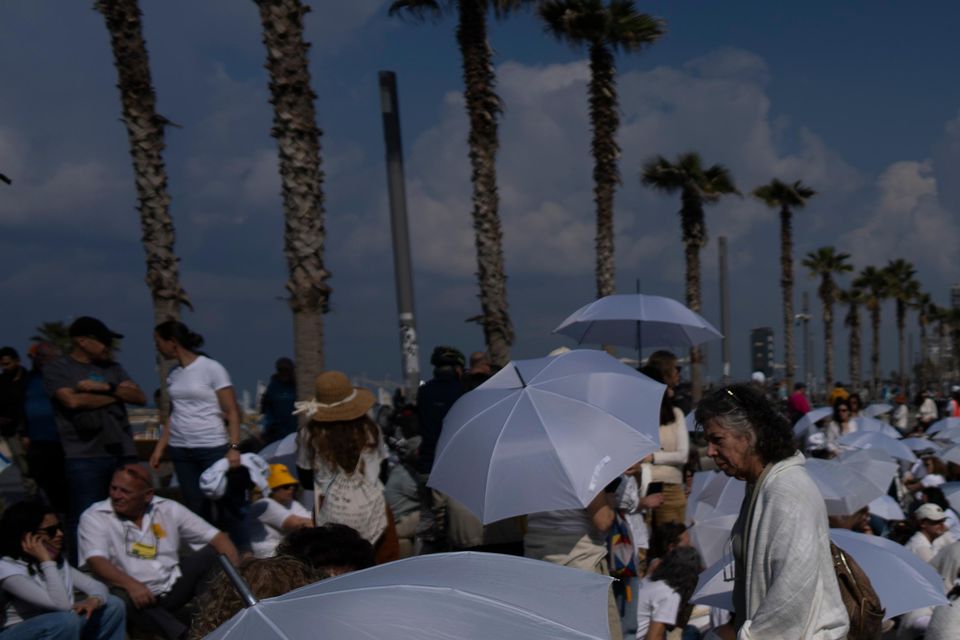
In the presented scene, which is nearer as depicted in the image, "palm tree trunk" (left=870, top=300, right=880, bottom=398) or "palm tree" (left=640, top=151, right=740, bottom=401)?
"palm tree" (left=640, top=151, right=740, bottom=401)

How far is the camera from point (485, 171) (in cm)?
1656

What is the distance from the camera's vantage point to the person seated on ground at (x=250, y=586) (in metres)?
2.92

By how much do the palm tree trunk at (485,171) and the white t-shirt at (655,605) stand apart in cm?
972

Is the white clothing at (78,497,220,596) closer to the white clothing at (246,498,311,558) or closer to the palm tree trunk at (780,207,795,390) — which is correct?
the white clothing at (246,498,311,558)

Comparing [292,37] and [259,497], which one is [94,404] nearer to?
[259,497]

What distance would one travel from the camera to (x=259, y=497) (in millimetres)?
7312

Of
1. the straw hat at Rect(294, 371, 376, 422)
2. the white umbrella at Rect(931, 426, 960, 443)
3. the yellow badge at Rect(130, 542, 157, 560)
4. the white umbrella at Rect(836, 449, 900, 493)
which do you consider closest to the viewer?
the yellow badge at Rect(130, 542, 157, 560)

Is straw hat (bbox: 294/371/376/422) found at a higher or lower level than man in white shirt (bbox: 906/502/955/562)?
higher

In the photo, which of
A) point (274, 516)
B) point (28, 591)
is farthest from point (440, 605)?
point (274, 516)

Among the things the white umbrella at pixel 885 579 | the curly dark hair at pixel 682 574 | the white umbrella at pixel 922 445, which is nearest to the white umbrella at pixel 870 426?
the white umbrella at pixel 922 445

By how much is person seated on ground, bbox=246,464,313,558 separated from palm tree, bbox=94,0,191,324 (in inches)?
160

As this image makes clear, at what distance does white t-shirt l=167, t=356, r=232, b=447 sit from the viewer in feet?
23.9

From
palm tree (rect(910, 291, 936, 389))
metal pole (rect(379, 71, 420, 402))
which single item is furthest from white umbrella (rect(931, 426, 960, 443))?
palm tree (rect(910, 291, 936, 389))

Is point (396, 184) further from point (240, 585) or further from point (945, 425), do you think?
point (945, 425)
